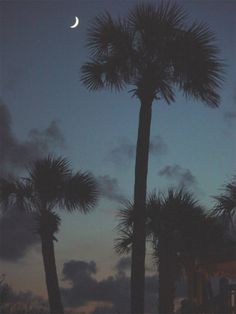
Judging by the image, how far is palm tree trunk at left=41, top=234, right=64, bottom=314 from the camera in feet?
61.6

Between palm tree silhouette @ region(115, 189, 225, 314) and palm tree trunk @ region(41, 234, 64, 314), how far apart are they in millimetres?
2188

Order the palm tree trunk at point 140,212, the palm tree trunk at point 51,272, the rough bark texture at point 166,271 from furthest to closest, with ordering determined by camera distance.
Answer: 1. the palm tree trunk at point 51,272
2. the rough bark texture at point 166,271
3. the palm tree trunk at point 140,212

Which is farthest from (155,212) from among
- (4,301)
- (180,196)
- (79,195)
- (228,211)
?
(4,301)

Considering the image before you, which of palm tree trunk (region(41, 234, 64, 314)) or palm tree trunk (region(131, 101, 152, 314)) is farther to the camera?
palm tree trunk (region(41, 234, 64, 314))

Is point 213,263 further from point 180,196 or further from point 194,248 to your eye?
point 180,196

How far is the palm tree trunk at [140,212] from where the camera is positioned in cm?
1542

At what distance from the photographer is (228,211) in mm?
15422

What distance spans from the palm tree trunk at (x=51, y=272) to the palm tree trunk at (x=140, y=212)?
162 inches

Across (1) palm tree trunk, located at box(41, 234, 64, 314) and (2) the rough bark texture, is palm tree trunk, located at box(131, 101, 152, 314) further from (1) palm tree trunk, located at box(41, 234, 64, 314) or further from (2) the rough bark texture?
(1) palm tree trunk, located at box(41, 234, 64, 314)

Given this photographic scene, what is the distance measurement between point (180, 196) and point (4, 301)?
245 inches

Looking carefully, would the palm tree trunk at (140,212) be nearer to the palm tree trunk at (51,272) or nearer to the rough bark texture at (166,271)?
the rough bark texture at (166,271)

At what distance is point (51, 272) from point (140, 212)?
15.7 ft

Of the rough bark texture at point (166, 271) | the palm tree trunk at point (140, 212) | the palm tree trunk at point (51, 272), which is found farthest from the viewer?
the palm tree trunk at point (51, 272)

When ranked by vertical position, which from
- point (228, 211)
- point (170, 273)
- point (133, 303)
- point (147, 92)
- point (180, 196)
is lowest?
point (133, 303)
